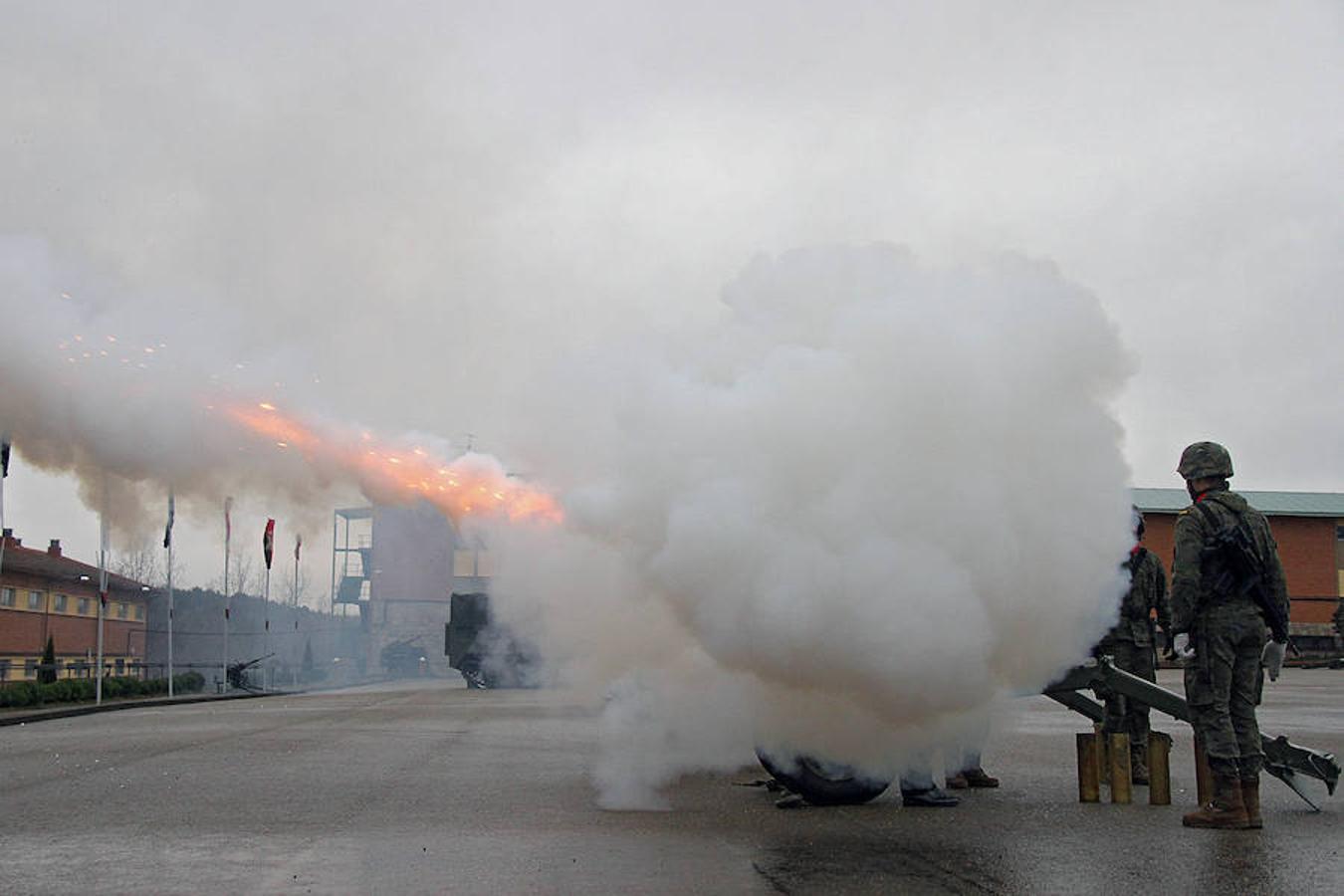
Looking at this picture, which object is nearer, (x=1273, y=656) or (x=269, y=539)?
(x=1273, y=656)

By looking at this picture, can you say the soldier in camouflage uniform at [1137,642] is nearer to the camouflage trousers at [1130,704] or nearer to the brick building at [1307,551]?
the camouflage trousers at [1130,704]

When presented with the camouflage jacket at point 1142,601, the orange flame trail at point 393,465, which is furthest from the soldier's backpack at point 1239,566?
the orange flame trail at point 393,465

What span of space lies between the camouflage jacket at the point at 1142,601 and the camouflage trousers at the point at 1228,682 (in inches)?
89.1

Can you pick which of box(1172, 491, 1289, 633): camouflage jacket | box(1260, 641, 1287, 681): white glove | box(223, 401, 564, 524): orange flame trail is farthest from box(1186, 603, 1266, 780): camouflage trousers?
box(223, 401, 564, 524): orange flame trail

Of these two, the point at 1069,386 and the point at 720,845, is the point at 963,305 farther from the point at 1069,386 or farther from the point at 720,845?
the point at 720,845

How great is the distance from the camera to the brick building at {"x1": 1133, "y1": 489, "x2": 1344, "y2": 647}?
55934 millimetres

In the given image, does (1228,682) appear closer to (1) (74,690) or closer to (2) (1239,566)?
(2) (1239,566)

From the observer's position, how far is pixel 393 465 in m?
15.4

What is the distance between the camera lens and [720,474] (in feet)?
29.1

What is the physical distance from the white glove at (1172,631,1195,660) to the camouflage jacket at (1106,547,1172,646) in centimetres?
132

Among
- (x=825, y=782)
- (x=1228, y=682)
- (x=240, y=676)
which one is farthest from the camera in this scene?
(x=240, y=676)

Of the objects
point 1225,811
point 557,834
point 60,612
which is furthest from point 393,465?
point 60,612

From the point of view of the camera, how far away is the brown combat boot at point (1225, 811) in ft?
26.3

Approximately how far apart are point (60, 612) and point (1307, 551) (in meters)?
53.9
